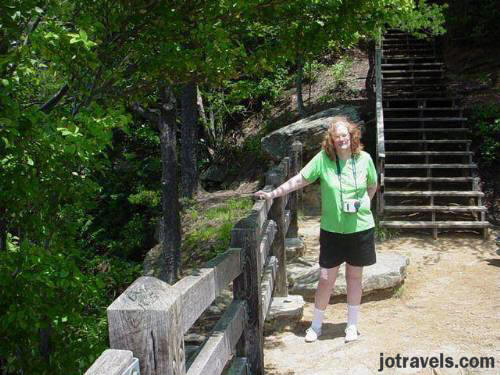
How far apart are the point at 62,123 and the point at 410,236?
6819 millimetres

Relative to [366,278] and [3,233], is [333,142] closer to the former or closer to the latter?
[366,278]

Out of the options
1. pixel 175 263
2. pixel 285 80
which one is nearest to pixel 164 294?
pixel 175 263

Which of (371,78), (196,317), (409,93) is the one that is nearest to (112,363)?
(196,317)

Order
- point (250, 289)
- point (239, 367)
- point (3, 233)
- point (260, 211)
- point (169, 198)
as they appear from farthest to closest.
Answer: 1. point (169, 198)
2. point (3, 233)
3. point (260, 211)
4. point (250, 289)
5. point (239, 367)

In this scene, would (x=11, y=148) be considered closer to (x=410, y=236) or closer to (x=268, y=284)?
(x=268, y=284)

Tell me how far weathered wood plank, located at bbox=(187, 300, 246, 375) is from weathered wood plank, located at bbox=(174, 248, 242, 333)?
22 cm

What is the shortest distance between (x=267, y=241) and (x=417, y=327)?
5.36ft

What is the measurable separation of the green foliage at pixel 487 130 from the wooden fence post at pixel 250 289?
315 inches

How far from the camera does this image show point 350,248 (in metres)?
4.39

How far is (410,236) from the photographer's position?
353 inches

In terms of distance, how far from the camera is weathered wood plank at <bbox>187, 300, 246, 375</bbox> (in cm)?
247

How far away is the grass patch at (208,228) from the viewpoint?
8852mm

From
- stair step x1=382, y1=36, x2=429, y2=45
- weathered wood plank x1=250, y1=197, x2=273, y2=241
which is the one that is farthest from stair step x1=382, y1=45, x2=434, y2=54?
weathered wood plank x1=250, y1=197, x2=273, y2=241

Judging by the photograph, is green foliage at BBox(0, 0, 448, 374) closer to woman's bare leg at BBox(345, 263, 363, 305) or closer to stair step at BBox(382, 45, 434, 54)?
woman's bare leg at BBox(345, 263, 363, 305)
